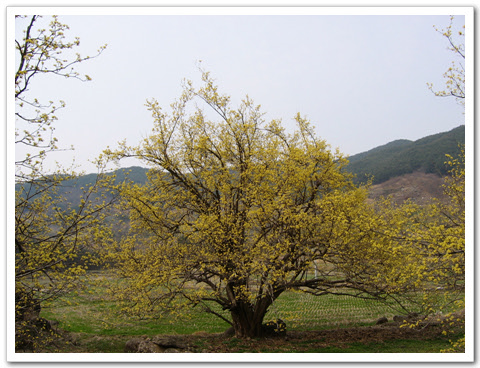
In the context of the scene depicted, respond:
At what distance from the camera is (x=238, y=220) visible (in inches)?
407

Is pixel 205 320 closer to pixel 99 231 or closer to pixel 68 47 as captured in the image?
pixel 99 231

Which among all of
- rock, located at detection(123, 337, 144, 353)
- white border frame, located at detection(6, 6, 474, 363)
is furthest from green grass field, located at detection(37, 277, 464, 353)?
white border frame, located at detection(6, 6, 474, 363)

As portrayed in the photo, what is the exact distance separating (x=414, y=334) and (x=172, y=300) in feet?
26.5

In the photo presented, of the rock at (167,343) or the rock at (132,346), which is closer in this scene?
the rock at (167,343)

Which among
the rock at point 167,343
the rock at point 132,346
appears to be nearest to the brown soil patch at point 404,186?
the rock at point 167,343

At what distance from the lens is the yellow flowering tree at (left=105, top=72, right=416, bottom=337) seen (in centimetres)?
967

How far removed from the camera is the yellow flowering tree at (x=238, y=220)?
967 centimetres

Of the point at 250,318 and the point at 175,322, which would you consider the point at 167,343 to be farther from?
the point at 175,322

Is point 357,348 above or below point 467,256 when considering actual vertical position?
below

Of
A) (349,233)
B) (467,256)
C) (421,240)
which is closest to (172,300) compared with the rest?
(349,233)

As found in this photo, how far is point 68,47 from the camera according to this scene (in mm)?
6441
